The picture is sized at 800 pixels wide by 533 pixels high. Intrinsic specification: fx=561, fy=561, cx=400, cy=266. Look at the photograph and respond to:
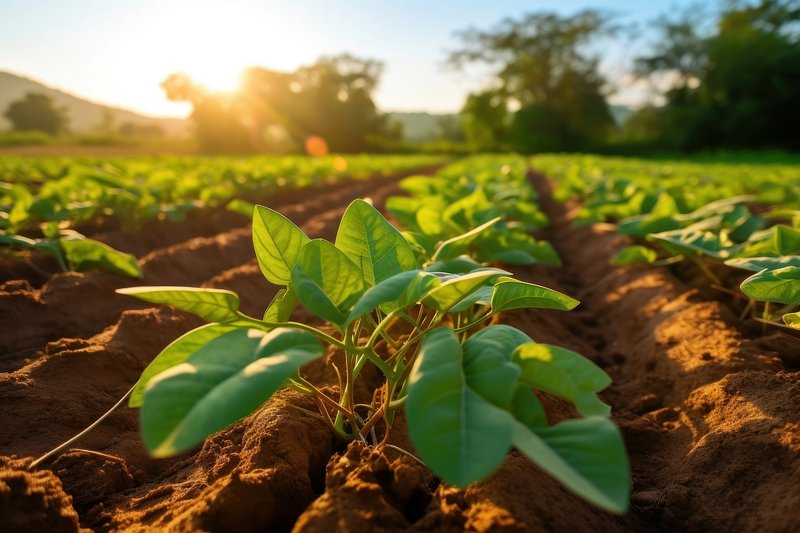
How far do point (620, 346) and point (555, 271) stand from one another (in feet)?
5.58

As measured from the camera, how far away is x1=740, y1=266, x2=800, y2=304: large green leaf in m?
1.54

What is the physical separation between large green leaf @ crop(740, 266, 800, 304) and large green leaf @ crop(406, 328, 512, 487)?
3.39ft

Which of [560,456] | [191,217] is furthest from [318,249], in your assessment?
[191,217]

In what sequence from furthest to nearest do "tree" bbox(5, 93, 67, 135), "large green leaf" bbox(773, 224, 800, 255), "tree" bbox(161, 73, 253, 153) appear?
"tree" bbox(5, 93, 67, 135), "tree" bbox(161, 73, 253, 153), "large green leaf" bbox(773, 224, 800, 255)

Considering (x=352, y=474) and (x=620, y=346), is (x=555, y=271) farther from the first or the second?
(x=352, y=474)

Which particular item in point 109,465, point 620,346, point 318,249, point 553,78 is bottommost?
point 620,346

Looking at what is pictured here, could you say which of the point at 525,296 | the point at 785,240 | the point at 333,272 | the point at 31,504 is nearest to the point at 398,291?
the point at 333,272

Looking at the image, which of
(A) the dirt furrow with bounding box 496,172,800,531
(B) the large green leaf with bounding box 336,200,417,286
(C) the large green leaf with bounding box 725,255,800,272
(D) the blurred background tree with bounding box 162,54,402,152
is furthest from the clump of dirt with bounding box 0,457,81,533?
(D) the blurred background tree with bounding box 162,54,402,152

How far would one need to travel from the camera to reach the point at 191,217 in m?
6.30

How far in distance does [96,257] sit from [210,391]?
2.74 m

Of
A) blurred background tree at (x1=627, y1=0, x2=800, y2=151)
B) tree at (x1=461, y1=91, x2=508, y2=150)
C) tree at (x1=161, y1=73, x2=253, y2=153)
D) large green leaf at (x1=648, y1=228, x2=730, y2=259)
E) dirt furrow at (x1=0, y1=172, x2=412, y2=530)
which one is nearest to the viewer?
dirt furrow at (x1=0, y1=172, x2=412, y2=530)

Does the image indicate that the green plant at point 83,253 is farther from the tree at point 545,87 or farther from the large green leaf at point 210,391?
the tree at point 545,87

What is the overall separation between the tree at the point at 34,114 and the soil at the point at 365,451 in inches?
2743

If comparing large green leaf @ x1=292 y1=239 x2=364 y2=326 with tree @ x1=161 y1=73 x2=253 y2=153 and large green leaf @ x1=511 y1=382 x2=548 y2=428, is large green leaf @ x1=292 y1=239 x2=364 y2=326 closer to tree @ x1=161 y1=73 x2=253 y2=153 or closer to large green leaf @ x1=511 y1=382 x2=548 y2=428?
large green leaf @ x1=511 y1=382 x2=548 y2=428
